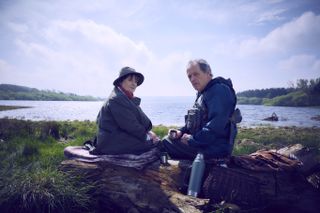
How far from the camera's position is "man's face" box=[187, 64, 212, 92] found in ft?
17.3

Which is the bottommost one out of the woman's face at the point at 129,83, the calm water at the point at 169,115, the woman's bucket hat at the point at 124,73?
the calm water at the point at 169,115

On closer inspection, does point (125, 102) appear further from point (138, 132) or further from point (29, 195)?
point (29, 195)

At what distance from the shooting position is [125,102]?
5242 millimetres

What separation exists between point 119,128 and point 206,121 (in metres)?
1.79

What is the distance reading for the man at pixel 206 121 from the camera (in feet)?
15.8

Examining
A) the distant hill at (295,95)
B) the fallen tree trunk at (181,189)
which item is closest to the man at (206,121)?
the fallen tree trunk at (181,189)

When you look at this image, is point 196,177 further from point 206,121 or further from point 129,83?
point 129,83

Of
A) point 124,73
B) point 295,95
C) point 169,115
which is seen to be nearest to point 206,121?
point 124,73

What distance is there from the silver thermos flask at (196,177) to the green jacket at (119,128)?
4.46 ft

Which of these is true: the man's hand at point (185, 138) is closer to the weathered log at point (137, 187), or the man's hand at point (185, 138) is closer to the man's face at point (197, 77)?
the weathered log at point (137, 187)

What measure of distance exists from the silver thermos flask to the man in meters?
0.43

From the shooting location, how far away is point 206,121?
5.19 meters

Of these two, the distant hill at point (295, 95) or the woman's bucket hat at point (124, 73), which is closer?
the woman's bucket hat at point (124, 73)

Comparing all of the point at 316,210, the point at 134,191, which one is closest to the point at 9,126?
the point at 134,191
